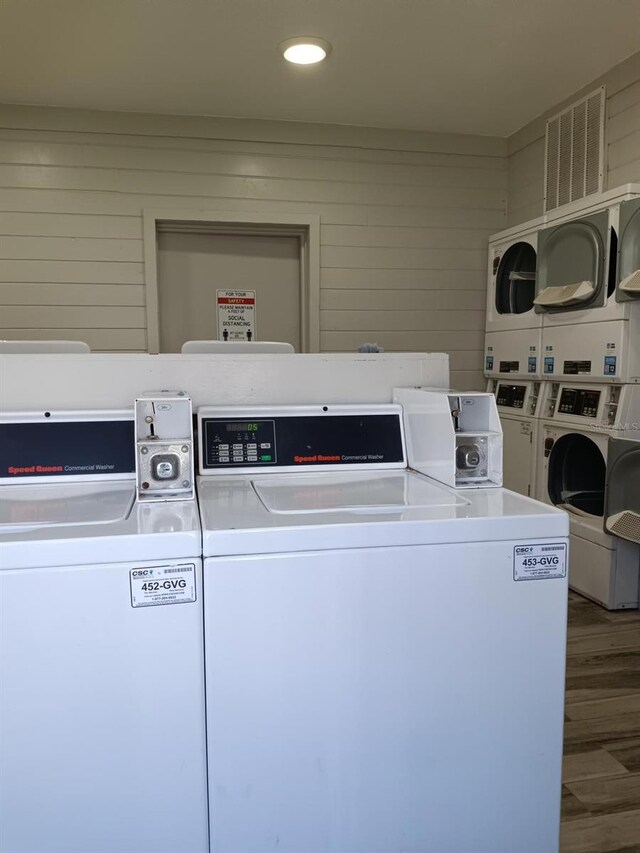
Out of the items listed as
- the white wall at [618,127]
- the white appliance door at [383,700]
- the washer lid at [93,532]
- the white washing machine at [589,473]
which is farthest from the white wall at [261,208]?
the white appliance door at [383,700]

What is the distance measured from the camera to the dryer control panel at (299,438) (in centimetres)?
176

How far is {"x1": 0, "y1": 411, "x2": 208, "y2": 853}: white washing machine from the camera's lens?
3.85ft

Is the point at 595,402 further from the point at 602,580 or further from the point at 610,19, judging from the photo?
the point at 610,19

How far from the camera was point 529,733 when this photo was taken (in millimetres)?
1391

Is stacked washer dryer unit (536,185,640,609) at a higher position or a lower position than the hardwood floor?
higher

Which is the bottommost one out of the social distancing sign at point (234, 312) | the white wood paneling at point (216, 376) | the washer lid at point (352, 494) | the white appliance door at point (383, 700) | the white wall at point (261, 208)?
the white appliance door at point (383, 700)

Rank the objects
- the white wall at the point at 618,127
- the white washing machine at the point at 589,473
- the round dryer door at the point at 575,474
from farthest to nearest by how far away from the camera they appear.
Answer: the round dryer door at the point at 575,474
the white wall at the point at 618,127
the white washing machine at the point at 589,473

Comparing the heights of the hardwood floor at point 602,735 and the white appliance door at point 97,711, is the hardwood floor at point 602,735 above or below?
below

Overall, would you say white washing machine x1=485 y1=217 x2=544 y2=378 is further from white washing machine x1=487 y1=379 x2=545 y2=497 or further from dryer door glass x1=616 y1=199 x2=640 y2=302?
dryer door glass x1=616 y1=199 x2=640 y2=302

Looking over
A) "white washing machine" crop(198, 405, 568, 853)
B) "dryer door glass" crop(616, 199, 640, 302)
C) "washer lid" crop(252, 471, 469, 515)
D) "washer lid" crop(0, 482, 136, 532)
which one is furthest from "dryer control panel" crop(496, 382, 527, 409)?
"washer lid" crop(0, 482, 136, 532)

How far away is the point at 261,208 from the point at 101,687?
3.52 meters

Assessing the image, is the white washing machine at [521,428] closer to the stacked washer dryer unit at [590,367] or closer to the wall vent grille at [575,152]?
the stacked washer dryer unit at [590,367]

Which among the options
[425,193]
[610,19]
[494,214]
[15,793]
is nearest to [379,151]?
[425,193]

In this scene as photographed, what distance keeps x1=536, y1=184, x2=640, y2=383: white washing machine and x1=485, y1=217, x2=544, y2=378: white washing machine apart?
18 centimetres
